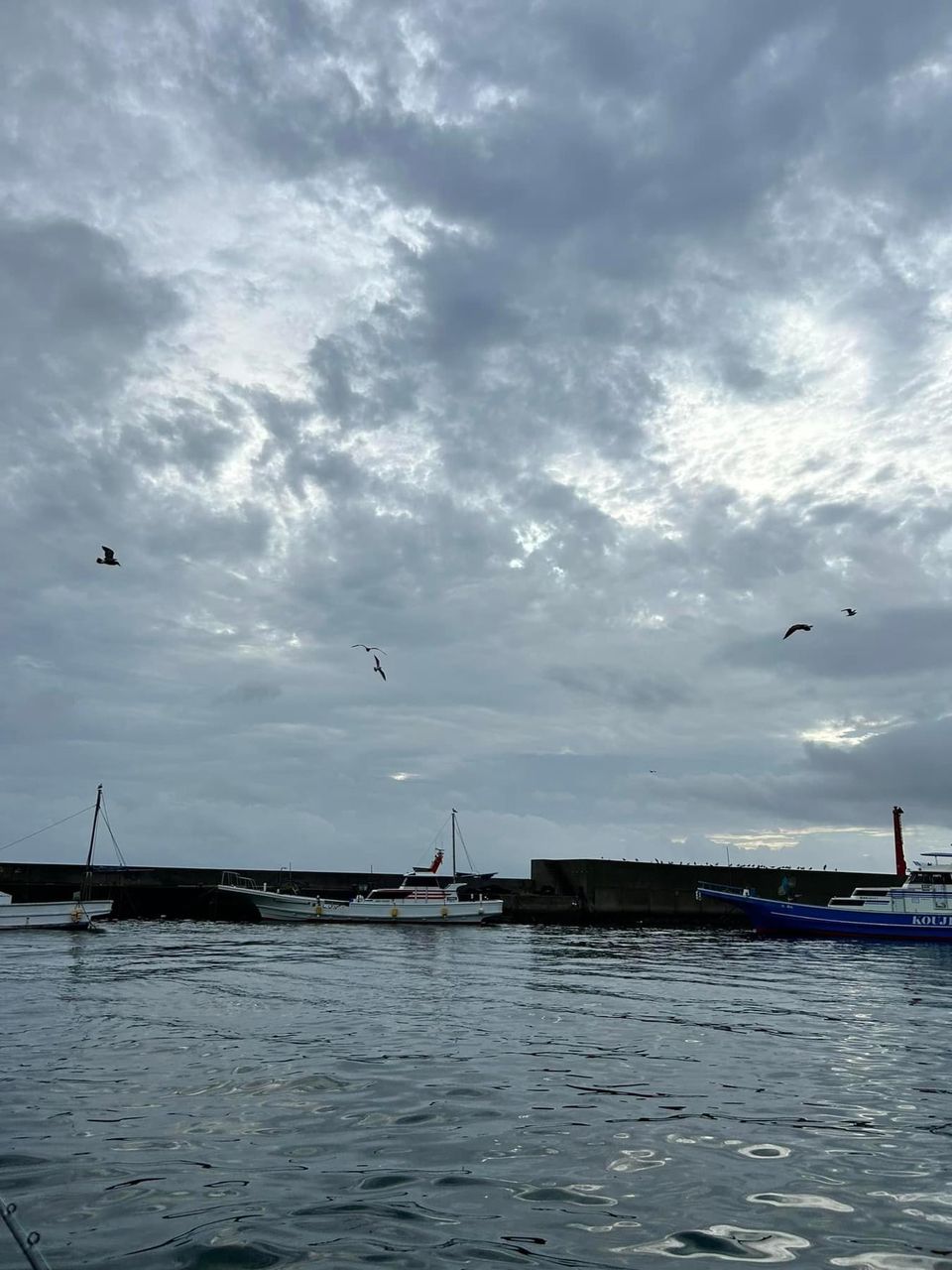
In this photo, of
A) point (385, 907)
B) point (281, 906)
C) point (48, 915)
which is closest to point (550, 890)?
point (385, 907)

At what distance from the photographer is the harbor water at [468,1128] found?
6887 mm

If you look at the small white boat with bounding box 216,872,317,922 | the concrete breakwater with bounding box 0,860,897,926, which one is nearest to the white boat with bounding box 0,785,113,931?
the small white boat with bounding box 216,872,317,922

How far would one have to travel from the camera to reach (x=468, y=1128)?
10.1 m

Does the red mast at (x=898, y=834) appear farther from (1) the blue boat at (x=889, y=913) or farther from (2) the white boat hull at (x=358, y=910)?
(2) the white boat hull at (x=358, y=910)

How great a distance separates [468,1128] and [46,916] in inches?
1757

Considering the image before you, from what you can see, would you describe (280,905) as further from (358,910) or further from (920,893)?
(920,893)

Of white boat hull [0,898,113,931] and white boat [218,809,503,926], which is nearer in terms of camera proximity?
white boat hull [0,898,113,931]

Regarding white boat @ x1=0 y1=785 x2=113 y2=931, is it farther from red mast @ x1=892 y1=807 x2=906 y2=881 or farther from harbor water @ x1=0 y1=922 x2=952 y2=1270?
red mast @ x1=892 y1=807 x2=906 y2=881

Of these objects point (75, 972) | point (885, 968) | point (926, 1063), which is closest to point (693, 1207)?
point (926, 1063)

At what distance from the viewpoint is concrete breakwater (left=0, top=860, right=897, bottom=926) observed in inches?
2571

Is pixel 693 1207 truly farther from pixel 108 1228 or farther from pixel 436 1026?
pixel 436 1026

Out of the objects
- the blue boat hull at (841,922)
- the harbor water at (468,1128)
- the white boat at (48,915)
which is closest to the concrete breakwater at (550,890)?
the blue boat hull at (841,922)

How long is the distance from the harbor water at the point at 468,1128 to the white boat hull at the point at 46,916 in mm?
25963

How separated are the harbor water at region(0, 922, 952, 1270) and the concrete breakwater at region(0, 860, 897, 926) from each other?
144 feet
